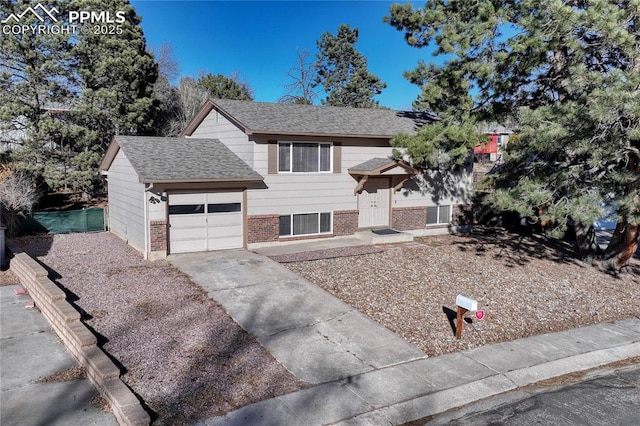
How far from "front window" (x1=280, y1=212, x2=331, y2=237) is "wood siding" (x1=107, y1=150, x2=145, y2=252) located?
4.57 m

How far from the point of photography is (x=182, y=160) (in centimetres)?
1462

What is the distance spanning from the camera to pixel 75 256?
45.6 ft

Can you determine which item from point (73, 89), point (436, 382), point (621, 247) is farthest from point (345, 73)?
point (436, 382)

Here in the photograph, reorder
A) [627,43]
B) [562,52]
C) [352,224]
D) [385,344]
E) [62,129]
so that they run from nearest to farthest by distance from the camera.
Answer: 1. [385,344]
2. [627,43]
3. [562,52]
4. [352,224]
5. [62,129]

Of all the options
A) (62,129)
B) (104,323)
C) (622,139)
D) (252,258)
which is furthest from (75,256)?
(622,139)

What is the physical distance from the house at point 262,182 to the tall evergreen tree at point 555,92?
3.26 meters

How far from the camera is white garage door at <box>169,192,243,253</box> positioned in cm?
1398

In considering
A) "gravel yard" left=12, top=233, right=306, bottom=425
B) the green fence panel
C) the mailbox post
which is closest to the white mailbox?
the mailbox post

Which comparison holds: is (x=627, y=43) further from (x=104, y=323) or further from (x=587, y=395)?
(x=104, y=323)

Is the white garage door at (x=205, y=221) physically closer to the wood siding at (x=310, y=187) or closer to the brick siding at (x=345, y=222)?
the wood siding at (x=310, y=187)

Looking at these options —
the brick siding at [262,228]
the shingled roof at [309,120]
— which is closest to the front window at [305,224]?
the brick siding at [262,228]

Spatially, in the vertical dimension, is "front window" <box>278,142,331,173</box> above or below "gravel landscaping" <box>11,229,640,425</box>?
above

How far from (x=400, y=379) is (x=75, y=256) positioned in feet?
36.3

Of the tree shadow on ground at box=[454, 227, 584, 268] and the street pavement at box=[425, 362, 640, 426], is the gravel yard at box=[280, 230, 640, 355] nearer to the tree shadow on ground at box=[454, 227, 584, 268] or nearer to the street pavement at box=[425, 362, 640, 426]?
the tree shadow on ground at box=[454, 227, 584, 268]
